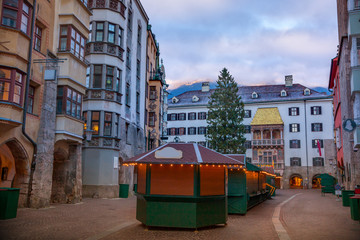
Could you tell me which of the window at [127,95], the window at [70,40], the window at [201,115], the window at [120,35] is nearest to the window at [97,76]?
the window at [120,35]

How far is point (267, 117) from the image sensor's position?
220 feet

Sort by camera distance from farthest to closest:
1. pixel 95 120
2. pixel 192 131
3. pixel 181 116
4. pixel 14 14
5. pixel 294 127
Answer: pixel 181 116 < pixel 192 131 < pixel 294 127 < pixel 95 120 < pixel 14 14

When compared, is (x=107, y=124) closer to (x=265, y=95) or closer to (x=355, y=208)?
(x=355, y=208)

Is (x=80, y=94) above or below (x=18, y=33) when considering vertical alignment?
below

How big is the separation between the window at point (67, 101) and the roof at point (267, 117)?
161ft

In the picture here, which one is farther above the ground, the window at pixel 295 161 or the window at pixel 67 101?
the window at pixel 67 101

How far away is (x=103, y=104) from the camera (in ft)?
93.8

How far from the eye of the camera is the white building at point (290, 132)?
2496 inches

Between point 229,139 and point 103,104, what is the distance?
29.8 m

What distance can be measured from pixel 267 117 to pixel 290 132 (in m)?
4.96

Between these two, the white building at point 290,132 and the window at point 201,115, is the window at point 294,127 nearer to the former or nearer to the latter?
the white building at point 290,132

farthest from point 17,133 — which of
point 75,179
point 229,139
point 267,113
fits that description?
point 267,113

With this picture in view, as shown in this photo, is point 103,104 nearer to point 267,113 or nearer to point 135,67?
point 135,67

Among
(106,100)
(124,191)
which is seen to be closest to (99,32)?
(106,100)
